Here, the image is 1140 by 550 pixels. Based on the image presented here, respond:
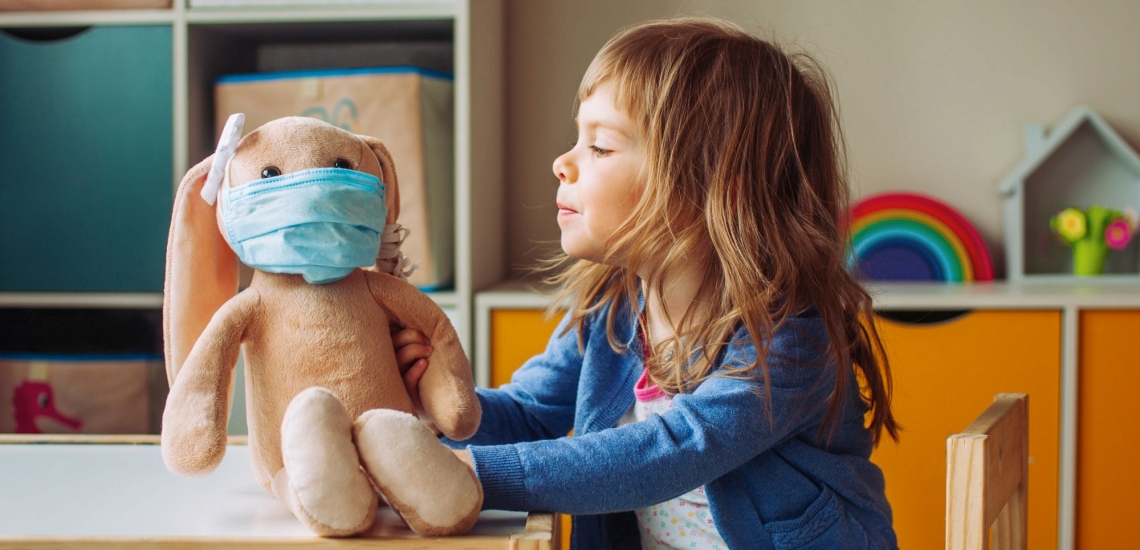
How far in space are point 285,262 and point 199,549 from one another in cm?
17

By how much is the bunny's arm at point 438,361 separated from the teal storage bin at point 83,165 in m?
0.99

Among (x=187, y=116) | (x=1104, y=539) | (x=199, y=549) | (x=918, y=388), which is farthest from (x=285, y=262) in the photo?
(x=1104, y=539)

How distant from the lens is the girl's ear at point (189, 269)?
625 millimetres

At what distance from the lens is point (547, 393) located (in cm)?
98

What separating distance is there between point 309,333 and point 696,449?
0.27 meters

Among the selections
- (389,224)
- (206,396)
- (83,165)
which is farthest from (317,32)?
(206,396)

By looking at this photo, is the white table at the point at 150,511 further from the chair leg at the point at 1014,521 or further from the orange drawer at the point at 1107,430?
the orange drawer at the point at 1107,430

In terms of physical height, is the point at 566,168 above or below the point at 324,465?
above

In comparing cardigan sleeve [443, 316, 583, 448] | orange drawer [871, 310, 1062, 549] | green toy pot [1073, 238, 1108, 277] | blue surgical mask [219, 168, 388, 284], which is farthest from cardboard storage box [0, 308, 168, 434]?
green toy pot [1073, 238, 1108, 277]

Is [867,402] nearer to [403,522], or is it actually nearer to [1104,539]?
[403,522]

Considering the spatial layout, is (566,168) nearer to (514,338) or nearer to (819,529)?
(819,529)

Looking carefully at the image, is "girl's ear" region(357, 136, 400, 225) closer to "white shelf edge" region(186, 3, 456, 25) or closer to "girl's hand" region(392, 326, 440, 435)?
"girl's hand" region(392, 326, 440, 435)

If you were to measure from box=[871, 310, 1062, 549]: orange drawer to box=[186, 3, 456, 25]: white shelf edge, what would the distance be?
820mm

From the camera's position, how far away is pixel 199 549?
0.54 m
